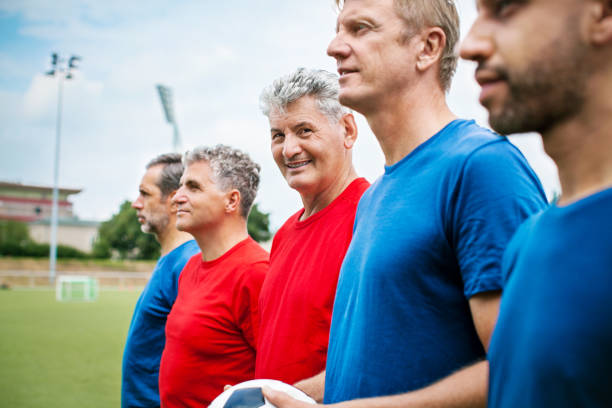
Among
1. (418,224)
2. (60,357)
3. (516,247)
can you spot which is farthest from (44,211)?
(516,247)

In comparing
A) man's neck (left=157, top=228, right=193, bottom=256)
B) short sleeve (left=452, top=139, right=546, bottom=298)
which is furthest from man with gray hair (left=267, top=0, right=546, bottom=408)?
man's neck (left=157, top=228, right=193, bottom=256)

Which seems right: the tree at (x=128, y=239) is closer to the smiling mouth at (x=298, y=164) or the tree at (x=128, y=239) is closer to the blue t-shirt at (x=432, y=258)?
the smiling mouth at (x=298, y=164)

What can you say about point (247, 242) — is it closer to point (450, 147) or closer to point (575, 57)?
point (450, 147)

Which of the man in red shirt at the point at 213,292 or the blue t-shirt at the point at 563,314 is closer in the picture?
the blue t-shirt at the point at 563,314

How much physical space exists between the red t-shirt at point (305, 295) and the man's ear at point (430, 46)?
3.26 feet

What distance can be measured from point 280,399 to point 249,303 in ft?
4.88

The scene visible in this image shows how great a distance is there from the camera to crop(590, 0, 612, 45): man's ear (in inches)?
38.4

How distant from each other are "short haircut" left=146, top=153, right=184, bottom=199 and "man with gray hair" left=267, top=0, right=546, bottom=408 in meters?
3.43

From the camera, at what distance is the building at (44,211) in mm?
71312

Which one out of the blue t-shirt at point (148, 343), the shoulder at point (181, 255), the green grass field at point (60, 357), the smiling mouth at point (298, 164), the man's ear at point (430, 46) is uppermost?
the man's ear at point (430, 46)

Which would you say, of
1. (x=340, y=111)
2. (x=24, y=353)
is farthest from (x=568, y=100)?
(x=24, y=353)

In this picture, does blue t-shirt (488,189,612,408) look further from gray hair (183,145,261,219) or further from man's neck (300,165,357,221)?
gray hair (183,145,261,219)

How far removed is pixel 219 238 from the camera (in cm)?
385

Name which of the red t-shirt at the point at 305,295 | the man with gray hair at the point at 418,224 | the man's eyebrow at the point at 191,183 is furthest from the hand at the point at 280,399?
the man's eyebrow at the point at 191,183
